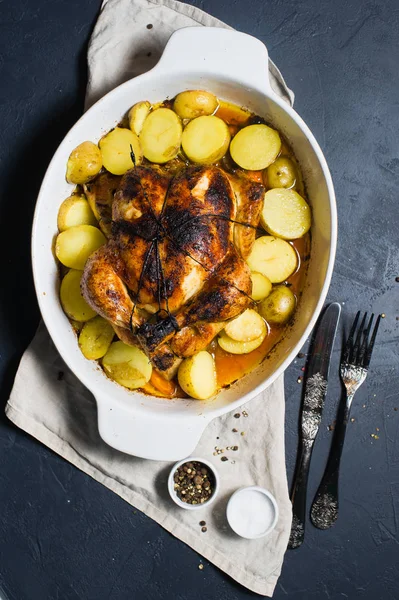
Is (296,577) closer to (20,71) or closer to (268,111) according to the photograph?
(268,111)

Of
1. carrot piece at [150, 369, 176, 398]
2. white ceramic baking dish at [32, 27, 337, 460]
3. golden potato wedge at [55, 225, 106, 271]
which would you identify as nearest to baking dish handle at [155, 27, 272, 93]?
white ceramic baking dish at [32, 27, 337, 460]

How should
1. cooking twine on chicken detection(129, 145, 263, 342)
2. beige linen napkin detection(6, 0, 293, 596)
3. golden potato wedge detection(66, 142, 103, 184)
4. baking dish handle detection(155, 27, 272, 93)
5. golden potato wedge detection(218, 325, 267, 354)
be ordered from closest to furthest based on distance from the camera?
cooking twine on chicken detection(129, 145, 263, 342) < baking dish handle detection(155, 27, 272, 93) < golden potato wedge detection(66, 142, 103, 184) < golden potato wedge detection(218, 325, 267, 354) < beige linen napkin detection(6, 0, 293, 596)

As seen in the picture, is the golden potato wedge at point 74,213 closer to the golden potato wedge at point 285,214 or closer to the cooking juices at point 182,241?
the cooking juices at point 182,241

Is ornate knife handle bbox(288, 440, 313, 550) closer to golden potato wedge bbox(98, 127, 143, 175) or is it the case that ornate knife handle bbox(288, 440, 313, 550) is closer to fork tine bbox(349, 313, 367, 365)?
fork tine bbox(349, 313, 367, 365)

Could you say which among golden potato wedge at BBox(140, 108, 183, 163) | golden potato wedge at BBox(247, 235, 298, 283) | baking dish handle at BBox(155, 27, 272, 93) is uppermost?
baking dish handle at BBox(155, 27, 272, 93)

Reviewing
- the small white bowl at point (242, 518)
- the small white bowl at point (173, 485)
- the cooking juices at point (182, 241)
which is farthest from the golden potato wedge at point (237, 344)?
the small white bowl at point (242, 518)

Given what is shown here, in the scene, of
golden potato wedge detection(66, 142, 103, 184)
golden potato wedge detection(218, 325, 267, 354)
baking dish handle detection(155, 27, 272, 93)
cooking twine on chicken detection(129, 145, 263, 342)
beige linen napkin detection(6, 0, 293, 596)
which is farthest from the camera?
beige linen napkin detection(6, 0, 293, 596)
